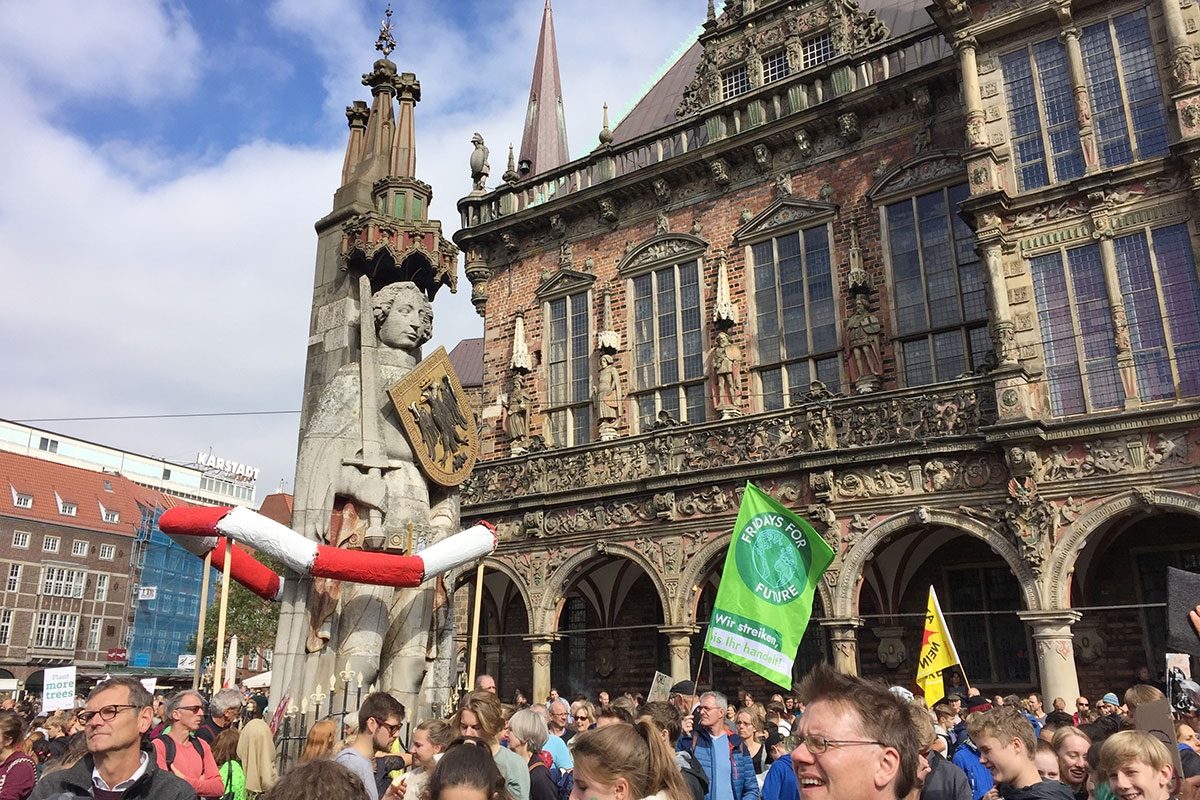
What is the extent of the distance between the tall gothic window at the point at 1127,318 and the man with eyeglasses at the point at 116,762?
42.7ft

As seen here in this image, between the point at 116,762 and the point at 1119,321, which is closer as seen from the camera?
the point at 116,762

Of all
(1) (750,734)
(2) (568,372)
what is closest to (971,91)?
(2) (568,372)

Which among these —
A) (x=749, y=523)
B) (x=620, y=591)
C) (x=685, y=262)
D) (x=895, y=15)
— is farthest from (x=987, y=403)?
(x=895, y=15)

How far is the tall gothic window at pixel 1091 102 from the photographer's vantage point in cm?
1362

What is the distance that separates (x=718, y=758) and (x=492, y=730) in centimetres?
145

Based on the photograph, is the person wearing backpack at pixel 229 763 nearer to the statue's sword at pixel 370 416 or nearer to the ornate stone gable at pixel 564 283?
the statue's sword at pixel 370 416

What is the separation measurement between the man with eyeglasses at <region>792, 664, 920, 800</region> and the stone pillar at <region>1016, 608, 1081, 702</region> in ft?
38.9

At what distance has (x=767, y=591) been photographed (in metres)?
10.8

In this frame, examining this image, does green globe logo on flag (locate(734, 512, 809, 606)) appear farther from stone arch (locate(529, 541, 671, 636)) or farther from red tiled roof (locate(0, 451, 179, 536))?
red tiled roof (locate(0, 451, 179, 536))

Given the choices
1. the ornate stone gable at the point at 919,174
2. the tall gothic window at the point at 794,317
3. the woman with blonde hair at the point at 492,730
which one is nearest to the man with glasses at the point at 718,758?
the woman with blonde hair at the point at 492,730

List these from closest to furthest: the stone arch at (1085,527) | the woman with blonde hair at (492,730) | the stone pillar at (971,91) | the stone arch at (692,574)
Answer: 1. the woman with blonde hair at (492,730)
2. the stone arch at (1085,527)
3. the stone pillar at (971,91)
4. the stone arch at (692,574)

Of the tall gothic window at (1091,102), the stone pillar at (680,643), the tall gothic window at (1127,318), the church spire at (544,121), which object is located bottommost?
the stone pillar at (680,643)

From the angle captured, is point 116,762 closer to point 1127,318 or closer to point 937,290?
point 1127,318

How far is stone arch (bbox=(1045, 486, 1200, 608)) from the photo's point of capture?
12.4 m
